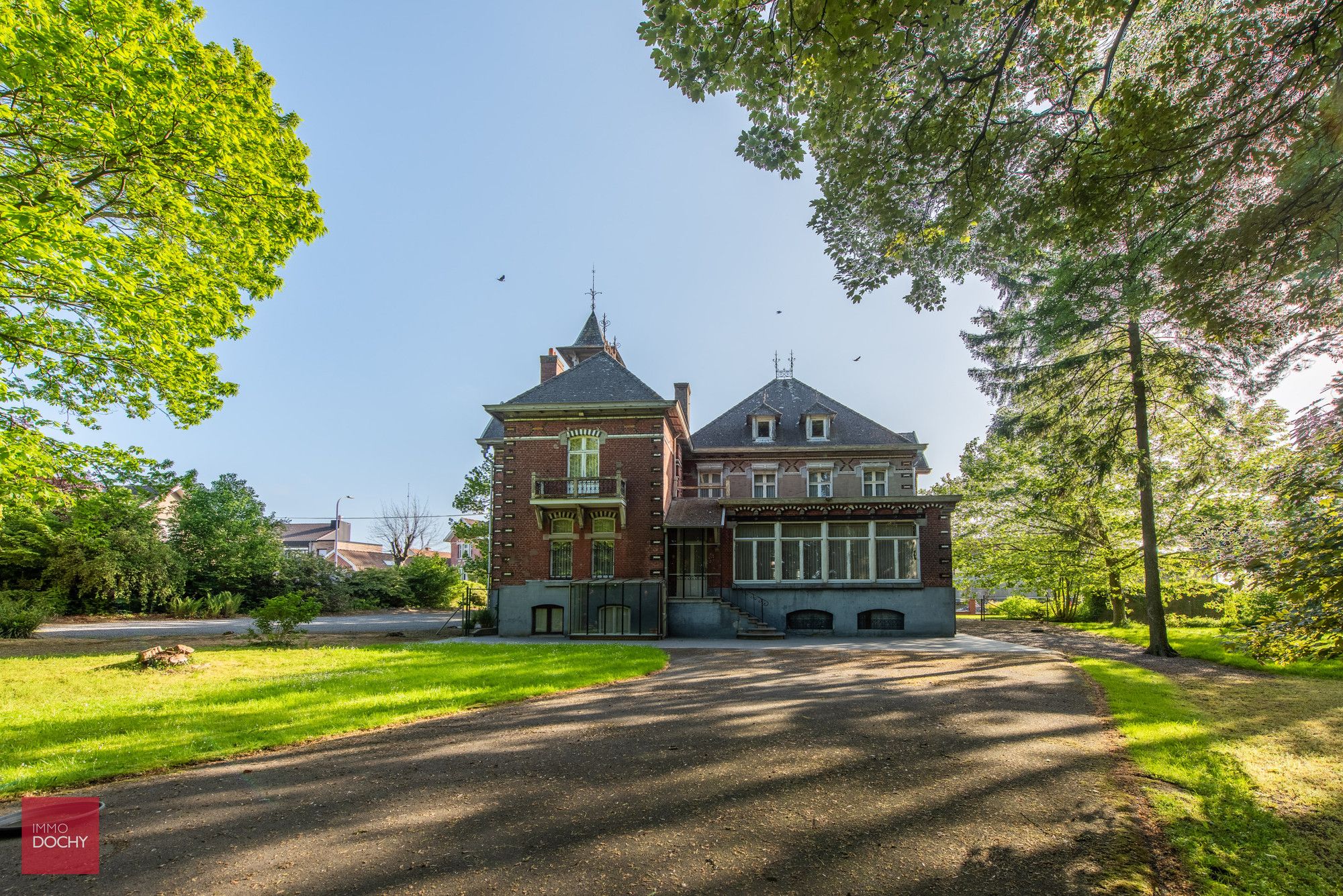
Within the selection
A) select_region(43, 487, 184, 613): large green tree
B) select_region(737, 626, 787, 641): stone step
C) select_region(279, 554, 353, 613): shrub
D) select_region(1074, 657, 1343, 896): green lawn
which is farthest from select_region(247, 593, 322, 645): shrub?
select_region(279, 554, 353, 613): shrub

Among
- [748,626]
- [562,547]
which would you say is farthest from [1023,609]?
[562,547]

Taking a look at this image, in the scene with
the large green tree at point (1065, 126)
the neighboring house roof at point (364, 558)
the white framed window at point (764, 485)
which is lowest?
the neighboring house roof at point (364, 558)

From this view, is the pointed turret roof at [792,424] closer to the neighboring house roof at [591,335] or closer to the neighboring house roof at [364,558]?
the neighboring house roof at [591,335]

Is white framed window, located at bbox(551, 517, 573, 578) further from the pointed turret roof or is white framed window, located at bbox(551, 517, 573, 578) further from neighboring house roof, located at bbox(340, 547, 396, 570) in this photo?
neighboring house roof, located at bbox(340, 547, 396, 570)

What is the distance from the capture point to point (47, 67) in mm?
8812

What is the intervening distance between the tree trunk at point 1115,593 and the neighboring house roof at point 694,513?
15.9 meters

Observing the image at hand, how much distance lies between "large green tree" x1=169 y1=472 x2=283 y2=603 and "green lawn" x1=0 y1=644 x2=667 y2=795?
21.6m

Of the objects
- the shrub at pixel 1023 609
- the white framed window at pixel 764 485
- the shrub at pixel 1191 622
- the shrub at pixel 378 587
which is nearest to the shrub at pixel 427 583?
the shrub at pixel 378 587

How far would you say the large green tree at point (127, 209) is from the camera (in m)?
9.01

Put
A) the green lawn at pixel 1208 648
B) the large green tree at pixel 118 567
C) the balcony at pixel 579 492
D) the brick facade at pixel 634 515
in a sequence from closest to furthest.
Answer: the green lawn at pixel 1208 648 < the balcony at pixel 579 492 < the brick facade at pixel 634 515 < the large green tree at pixel 118 567

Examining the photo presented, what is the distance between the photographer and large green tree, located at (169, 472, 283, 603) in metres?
33.5

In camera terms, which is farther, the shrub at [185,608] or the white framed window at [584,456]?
the shrub at [185,608]

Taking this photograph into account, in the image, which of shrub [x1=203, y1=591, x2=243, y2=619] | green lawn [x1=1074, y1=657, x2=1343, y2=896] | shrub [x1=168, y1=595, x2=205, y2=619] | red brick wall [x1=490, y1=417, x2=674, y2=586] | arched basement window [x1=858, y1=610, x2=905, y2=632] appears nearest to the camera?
green lawn [x1=1074, y1=657, x2=1343, y2=896]

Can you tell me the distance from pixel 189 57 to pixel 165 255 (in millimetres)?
3158
